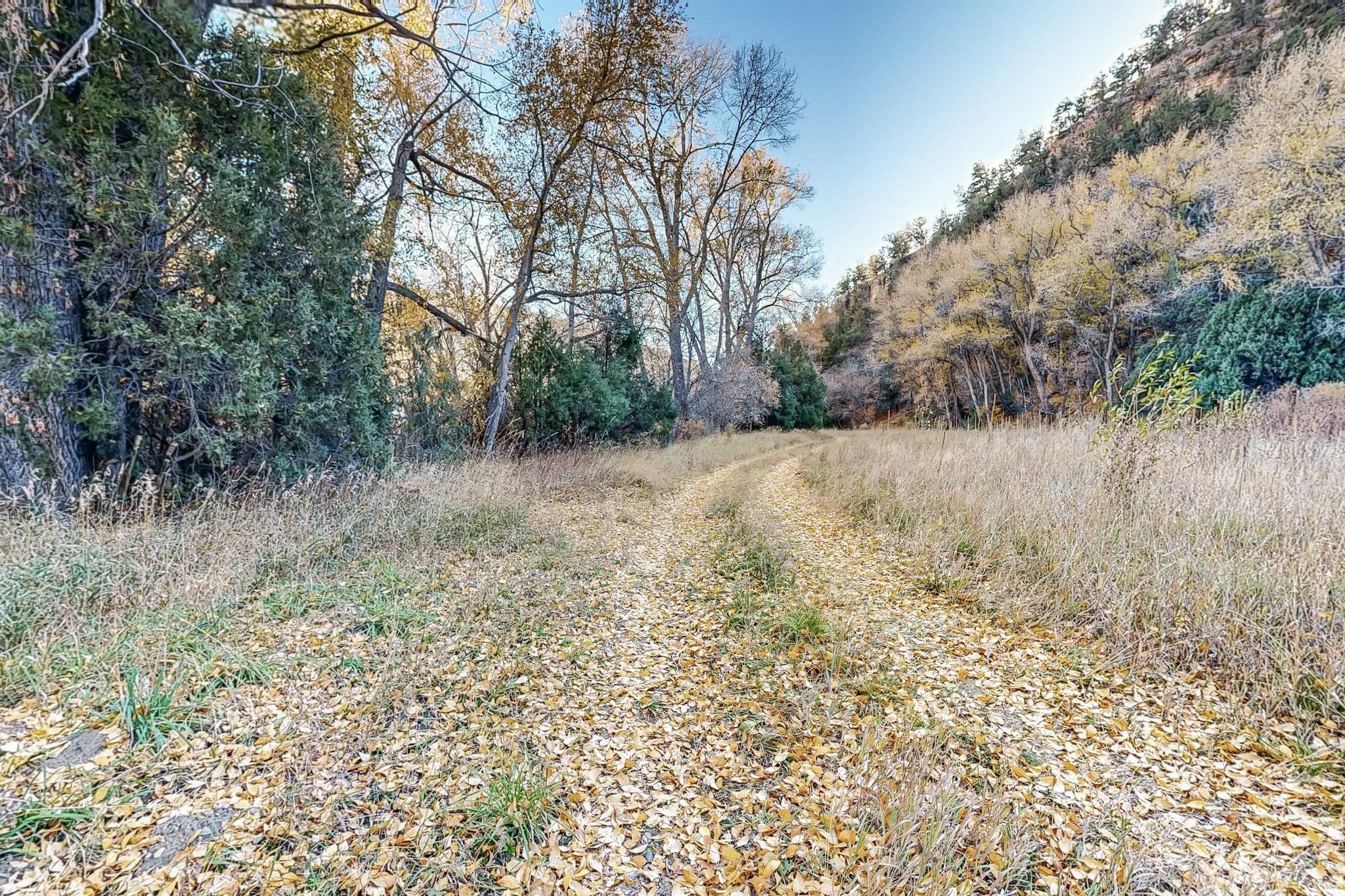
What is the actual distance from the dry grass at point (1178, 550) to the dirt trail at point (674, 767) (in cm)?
40

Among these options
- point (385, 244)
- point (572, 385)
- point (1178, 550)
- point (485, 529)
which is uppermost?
point (385, 244)

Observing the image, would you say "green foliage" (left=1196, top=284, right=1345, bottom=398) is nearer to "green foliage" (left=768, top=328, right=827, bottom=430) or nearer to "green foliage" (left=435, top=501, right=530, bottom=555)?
"green foliage" (left=768, top=328, right=827, bottom=430)

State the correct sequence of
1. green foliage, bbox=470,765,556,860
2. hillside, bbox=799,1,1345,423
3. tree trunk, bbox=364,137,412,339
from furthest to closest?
hillside, bbox=799,1,1345,423 → tree trunk, bbox=364,137,412,339 → green foliage, bbox=470,765,556,860

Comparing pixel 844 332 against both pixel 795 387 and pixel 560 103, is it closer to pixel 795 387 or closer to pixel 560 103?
pixel 795 387

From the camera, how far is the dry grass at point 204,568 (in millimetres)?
2646

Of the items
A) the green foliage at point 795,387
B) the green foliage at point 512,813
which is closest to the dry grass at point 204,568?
the green foliage at point 512,813

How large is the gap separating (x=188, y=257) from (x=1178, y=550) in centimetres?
912

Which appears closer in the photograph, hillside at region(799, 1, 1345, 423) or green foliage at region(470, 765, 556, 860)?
green foliage at region(470, 765, 556, 860)

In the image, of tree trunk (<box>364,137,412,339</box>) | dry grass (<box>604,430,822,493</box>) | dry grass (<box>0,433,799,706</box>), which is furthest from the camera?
dry grass (<box>604,430,822,493</box>)

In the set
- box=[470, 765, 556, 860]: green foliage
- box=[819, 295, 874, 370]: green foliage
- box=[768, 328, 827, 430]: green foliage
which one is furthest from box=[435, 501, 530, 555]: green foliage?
box=[819, 295, 874, 370]: green foliage

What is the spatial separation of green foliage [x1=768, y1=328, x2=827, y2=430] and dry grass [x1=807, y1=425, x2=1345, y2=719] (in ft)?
67.5

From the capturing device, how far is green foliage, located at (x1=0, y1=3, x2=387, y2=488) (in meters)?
3.88

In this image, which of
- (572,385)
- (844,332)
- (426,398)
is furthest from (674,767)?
(844,332)

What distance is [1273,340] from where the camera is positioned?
43.8ft
